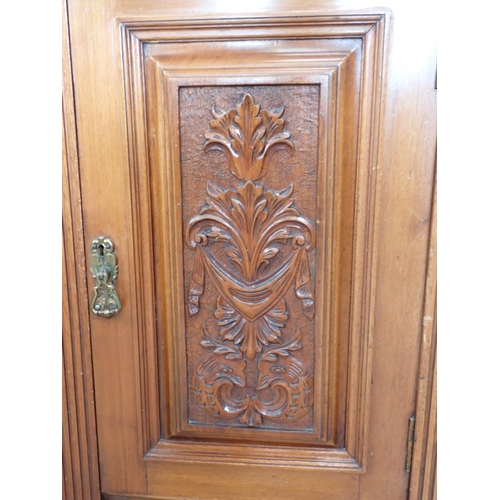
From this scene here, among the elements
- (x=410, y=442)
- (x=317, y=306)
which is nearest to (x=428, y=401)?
(x=410, y=442)

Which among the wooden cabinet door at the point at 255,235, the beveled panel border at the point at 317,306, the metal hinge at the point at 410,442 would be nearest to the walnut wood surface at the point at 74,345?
the wooden cabinet door at the point at 255,235

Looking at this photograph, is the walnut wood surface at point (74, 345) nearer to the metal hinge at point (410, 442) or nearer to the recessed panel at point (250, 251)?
the recessed panel at point (250, 251)

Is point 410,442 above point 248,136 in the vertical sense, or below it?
below

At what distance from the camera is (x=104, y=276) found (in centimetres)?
73

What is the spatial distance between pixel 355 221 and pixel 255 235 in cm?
17

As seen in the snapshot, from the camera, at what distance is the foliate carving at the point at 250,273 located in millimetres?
693

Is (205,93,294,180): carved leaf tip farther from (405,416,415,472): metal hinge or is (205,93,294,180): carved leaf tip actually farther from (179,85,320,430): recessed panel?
(405,416,415,472): metal hinge

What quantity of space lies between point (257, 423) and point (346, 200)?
44cm

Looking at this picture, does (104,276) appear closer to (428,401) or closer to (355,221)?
(355,221)

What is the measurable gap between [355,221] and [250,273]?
0.20 meters

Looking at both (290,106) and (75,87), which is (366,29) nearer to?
(290,106)

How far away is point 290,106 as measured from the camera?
2.22 ft

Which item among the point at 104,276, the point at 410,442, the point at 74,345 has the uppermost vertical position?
the point at 104,276
